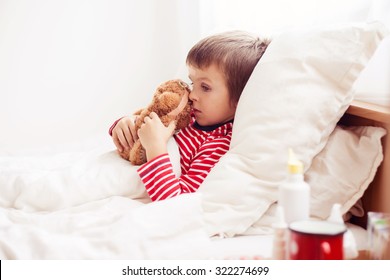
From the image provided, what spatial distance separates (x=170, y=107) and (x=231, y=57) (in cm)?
19

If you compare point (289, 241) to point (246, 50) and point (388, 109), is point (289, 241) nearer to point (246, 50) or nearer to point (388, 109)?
point (388, 109)

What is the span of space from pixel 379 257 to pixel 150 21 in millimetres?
1463

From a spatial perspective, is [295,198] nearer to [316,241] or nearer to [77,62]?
[316,241]

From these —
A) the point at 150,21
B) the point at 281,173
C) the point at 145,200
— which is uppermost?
the point at 150,21

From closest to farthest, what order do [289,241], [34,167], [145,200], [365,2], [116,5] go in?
1. [289,241]
2. [145,200]
3. [34,167]
4. [365,2]
5. [116,5]

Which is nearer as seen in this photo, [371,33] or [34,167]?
[371,33]

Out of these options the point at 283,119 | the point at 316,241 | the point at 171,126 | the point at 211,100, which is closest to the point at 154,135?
the point at 171,126

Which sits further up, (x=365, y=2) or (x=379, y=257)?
(x=365, y=2)

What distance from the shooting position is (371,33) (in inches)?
38.9

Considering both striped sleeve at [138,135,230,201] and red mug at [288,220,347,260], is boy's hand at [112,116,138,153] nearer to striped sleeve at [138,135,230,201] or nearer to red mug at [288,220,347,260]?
striped sleeve at [138,135,230,201]

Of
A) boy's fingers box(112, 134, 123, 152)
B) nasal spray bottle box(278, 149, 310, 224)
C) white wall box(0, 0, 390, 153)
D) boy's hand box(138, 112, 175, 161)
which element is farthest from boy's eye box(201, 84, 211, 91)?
white wall box(0, 0, 390, 153)

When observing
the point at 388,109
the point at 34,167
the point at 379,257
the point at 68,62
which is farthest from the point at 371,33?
the point at 68,62

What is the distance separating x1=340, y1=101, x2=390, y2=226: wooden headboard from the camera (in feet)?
3.21

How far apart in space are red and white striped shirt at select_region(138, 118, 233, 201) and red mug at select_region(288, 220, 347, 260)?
405 mm
